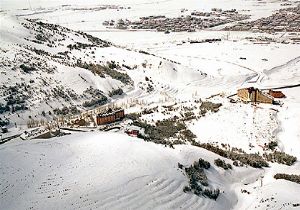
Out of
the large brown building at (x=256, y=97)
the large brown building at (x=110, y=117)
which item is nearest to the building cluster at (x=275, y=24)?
the large brown building at (x=256, y=97)

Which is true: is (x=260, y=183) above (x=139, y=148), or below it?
below

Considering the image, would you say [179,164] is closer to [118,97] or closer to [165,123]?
[165,123]

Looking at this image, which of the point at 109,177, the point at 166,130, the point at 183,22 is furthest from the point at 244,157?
the point at 183,22

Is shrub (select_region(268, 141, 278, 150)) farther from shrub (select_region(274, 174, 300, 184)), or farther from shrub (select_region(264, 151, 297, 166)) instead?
shrub (select_region(274, 174, 300, 184))

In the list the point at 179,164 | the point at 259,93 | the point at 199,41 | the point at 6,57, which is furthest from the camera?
the point at 199,41

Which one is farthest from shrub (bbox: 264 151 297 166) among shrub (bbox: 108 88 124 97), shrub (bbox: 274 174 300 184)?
shrub (bbox: 108 88 124 97)

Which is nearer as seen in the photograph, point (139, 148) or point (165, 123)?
point (139, 148)

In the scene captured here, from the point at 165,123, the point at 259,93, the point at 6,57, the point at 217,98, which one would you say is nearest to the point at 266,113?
the point at 259,93
